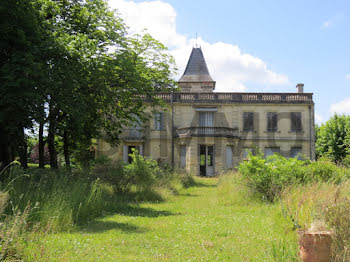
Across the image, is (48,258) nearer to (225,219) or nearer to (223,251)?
(223,251)

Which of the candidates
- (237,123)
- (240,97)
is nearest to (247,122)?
(237,123)

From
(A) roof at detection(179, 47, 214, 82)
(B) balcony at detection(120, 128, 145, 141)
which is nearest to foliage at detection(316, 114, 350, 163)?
(A) roof at detection(179, 47, 214, 82)

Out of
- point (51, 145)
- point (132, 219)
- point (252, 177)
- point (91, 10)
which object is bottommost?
point (132, 219)

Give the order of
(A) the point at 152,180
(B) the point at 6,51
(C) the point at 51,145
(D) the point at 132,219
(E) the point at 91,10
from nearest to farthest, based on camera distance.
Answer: (D) the point at 132,219 → (B) the point at 6,51 → (A) the point at 152,180 → (E) the point at 91,10 → (C) the point at 51,145

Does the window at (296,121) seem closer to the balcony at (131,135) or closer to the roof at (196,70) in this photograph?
the roof at (196,70)

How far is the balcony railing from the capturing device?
1121 inches

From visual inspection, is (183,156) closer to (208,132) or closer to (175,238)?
(208,132)

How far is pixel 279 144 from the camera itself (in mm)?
28656

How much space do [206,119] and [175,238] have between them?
2266cm

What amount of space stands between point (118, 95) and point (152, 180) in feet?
19.8

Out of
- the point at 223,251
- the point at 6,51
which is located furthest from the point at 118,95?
the point at 223,251

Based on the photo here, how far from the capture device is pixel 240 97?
94.3 ft

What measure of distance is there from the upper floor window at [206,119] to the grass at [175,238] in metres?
18.8

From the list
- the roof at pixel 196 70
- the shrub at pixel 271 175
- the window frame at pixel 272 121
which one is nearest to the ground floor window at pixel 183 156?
the window frame at pixel 272 121
